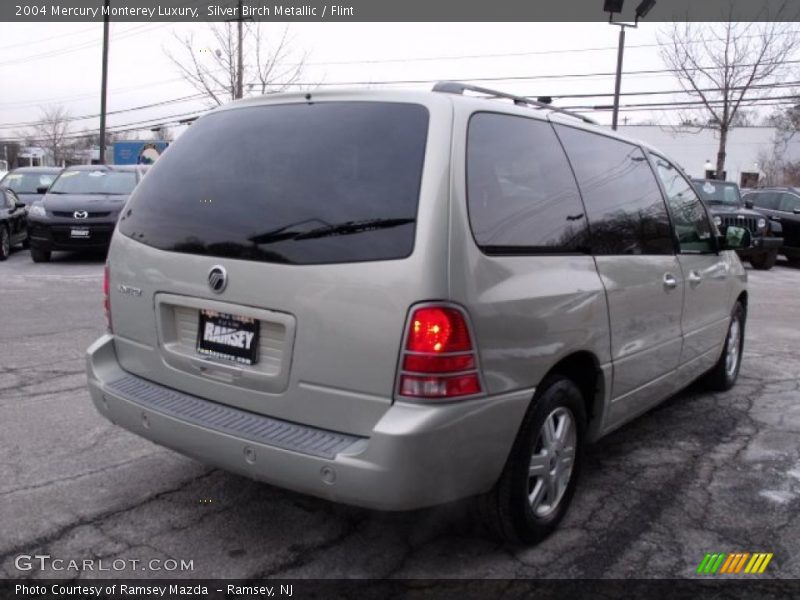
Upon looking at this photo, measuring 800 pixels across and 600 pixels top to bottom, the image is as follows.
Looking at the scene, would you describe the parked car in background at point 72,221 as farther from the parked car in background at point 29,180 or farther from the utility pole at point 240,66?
the utility pole at point 240,66

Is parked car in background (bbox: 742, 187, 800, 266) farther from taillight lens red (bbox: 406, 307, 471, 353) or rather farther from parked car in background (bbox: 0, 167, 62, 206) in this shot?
parked car in background (bbox: 0, 167, 62, 206)

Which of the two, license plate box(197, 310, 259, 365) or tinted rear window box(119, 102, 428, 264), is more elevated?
tinted rear window box(119, 102, 428, 264)

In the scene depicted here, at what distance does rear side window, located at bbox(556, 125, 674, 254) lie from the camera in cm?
341

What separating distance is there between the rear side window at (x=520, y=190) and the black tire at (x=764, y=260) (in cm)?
1438

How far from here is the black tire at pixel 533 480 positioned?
2855mm

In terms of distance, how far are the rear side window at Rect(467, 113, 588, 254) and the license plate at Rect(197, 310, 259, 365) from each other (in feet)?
3.10

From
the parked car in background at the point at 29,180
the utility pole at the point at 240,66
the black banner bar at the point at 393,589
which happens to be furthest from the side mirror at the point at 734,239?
the utility pole at the point at 240,66

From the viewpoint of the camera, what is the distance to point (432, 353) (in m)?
2.46

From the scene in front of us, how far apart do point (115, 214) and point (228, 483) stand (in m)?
9.85

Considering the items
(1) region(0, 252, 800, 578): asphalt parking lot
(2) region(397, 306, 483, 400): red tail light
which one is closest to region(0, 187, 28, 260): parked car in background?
(1) region(0, 252, 800, 578): asphalt parking lot

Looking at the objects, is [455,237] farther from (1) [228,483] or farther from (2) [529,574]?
(1) [228,483]

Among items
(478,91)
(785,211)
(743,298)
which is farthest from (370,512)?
(785,211)

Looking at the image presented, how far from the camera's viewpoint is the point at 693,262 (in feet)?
14.4

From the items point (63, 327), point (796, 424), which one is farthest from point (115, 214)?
point (796, 424)
